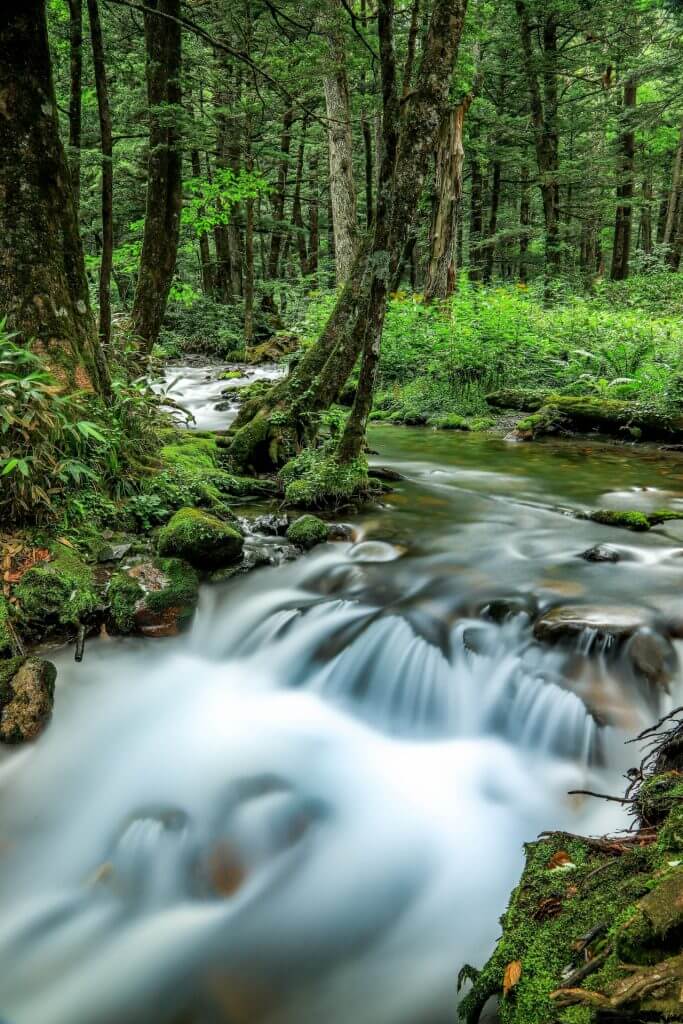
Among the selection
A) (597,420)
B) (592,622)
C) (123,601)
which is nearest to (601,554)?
(592,622)

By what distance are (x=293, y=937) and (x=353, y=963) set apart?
30cm

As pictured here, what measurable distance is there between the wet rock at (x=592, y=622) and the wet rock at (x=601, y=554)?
103 centimetres

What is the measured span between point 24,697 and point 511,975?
314 centimetres

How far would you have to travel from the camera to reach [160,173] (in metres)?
9.41

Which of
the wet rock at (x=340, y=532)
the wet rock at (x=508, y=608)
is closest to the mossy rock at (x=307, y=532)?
the wet rock at (x=340, y=532)

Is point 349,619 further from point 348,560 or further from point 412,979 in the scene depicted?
point 412,979

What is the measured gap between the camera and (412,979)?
280cm

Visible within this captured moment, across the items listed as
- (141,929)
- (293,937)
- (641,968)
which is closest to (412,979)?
(293,937)

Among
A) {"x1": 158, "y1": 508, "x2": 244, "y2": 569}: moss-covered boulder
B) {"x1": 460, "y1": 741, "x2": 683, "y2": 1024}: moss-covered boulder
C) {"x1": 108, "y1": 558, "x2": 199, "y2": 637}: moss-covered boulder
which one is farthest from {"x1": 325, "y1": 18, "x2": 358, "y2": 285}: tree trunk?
{"x1": 460, "y1": 741, "x2": 683, "y2": 1024}: moss-covered boulder

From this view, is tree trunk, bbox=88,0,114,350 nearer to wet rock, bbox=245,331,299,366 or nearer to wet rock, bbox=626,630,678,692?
wet rock, bbox=626,630,678,692

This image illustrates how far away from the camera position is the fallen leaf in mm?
1902

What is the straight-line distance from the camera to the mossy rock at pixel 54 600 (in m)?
4.48

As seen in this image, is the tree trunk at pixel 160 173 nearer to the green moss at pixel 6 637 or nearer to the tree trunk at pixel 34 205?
the tree trunk at pixel 34 205

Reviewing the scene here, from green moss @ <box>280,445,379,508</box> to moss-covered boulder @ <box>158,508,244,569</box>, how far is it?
147 centimetres
